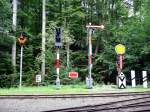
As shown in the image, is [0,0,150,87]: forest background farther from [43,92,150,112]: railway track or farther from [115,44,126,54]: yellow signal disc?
[43,92,150,112]: railway track

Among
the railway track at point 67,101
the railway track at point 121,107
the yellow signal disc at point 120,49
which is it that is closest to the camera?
the railway track at point 121,107

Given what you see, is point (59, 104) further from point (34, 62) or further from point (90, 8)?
point (90, 8)

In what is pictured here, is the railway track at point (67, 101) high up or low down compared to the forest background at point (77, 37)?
down

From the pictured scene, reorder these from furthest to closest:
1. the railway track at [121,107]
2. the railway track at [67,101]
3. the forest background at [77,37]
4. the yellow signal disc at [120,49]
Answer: the forest background at [77,37] → the yellow signal disc at [120,49] → the railway track at [67,101] → the railway track at [121,107]

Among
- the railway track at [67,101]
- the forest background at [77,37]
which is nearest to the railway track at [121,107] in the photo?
the railway track at [67,101]

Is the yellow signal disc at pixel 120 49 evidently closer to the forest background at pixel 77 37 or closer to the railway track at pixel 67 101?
the railway track at pixel 67 101

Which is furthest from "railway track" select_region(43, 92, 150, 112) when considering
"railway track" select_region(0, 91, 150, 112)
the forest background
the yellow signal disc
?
the forest background

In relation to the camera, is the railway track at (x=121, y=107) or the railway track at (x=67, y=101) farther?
the railway track at (x=67, y=101)

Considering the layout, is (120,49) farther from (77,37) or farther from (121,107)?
(77,37)

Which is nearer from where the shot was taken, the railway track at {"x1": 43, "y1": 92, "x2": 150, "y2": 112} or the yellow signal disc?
the railway track at {"x1": 43, "y1": 92, "x2": 150, "y2": 112}

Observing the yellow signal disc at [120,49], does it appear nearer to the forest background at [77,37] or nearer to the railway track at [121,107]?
the railway track at [121,107]

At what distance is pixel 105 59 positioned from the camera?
95.3 ft

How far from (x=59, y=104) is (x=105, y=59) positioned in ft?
51.5

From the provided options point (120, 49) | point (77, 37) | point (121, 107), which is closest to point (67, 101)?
point (121, 107)
